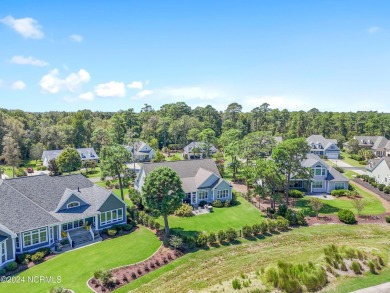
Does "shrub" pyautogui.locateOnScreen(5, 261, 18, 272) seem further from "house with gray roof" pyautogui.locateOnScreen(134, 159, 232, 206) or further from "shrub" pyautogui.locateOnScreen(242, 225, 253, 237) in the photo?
"shrub" pyautogui.locateOnScreen(242, 225, 253, 237)

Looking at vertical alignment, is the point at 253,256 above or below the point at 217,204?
below

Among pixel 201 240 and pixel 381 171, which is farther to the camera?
pixel 381 171

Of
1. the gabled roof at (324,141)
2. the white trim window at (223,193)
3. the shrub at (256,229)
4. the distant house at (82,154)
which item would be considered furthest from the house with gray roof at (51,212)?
the gabled roof at (324,141)

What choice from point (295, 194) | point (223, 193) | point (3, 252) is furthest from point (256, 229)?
point (3, 252)

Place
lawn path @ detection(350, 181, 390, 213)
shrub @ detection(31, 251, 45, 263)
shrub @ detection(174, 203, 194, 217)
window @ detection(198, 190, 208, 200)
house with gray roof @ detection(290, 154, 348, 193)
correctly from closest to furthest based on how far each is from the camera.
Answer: shrub @ detection(31, 251, 45, 263)
shrub @ detection(174, 203, 194, 217)
lawn path @ detection(350, 181, 390, 213)
window @ detection(198, 190, 208, 200)
house with gray roof @ detection(290, 154, 348, 193)

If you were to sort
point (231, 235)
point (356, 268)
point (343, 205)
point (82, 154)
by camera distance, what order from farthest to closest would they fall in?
point (82, 154)
point (343, 205)
point (231, 235)
point (356, 268)

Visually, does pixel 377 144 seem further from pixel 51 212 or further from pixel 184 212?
pixel 51 212

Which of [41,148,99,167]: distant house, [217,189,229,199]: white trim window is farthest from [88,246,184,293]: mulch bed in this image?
[41,148,99,167]: distant house

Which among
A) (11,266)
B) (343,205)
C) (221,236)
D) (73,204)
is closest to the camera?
(11,266)
